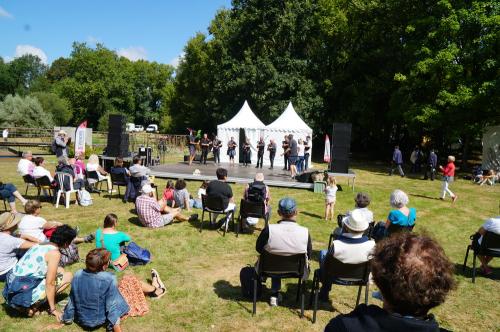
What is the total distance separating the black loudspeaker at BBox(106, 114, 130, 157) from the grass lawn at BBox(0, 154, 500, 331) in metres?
4.14

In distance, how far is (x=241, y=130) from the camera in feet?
74.6

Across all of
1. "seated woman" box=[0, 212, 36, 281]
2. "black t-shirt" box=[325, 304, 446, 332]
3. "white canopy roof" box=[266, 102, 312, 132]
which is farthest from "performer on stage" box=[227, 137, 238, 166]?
"black t-shirt" box=[325, 304, 446, 332]

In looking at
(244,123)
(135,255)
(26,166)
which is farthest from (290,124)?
(135,255)

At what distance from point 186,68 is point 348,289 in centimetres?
4322

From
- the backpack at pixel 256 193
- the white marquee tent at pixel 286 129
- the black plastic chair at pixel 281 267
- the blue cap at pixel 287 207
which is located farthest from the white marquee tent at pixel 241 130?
the black plastic chair at pixel 281 267

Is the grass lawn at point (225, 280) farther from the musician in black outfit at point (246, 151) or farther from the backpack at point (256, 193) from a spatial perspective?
the musician in black outfit at point (246, 151)

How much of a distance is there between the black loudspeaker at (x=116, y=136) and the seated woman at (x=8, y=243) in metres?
10.6

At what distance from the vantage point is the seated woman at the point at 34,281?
14.7 ft

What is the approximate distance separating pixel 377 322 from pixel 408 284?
21 centimetres

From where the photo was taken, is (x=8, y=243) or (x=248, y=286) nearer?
(x=8, y=243)

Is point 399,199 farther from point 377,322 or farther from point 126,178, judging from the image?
point 126,178

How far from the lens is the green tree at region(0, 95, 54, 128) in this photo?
43031mm

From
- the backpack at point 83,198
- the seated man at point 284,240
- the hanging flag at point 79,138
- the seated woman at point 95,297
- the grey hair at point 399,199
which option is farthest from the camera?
the hanging flag at point 79,138

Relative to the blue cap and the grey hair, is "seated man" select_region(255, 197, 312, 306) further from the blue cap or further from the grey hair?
the grey hair
